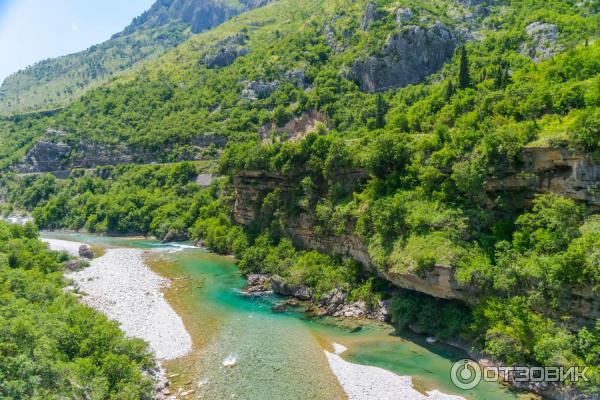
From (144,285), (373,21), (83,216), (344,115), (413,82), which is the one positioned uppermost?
(373,21)

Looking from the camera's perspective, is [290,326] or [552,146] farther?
[290,326]

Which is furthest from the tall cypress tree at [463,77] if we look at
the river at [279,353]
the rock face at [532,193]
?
the river at [279,353]

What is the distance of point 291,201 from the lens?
1957 inches

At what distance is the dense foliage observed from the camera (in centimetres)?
1731

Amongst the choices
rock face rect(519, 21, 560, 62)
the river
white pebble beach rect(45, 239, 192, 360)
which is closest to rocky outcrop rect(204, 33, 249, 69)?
rock face rect(519, 21, 560, 62)

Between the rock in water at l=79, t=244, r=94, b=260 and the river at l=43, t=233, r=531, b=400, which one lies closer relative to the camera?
the river at l=43, t=233, r=531, b=400

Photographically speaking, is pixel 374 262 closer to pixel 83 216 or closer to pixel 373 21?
pixel 83 216

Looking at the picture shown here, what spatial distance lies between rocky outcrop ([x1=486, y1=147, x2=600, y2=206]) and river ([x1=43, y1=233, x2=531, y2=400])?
12.8 metres

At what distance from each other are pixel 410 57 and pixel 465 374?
83.4m

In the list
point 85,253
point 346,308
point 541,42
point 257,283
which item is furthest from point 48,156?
point 541,42

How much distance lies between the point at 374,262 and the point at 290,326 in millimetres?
9248

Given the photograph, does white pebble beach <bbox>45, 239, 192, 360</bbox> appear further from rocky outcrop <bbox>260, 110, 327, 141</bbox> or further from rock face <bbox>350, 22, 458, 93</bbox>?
rock face <bbox>350, 22, 458, 93</bbox>

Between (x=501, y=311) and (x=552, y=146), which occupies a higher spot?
(x=552, y=146)

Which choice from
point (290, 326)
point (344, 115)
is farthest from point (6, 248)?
point (344, 115)
